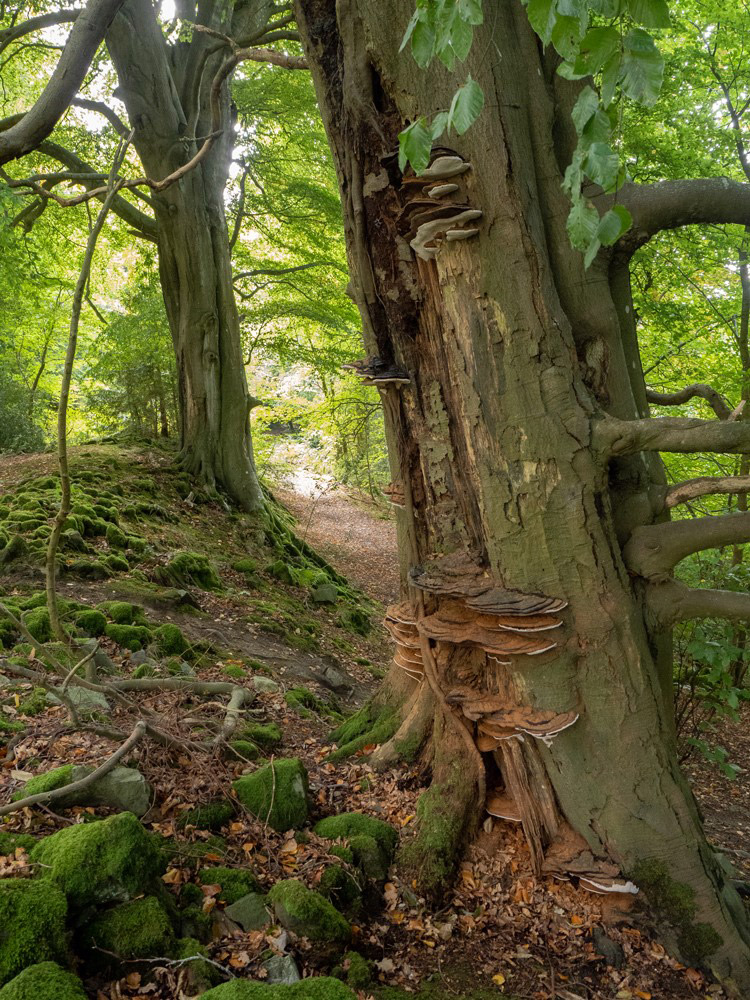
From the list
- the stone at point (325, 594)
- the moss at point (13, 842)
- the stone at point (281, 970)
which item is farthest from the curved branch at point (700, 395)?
the stone at point (325, 594)

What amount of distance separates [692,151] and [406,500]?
5.78 m

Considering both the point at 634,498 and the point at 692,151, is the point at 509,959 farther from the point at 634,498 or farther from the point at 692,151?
the point at 692,151

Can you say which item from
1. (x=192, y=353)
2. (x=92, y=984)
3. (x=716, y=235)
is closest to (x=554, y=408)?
(x=92, y=984)

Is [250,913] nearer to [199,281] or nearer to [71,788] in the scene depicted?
[71,788]

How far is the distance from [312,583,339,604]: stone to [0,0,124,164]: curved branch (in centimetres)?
655

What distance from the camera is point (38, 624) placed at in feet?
15.5

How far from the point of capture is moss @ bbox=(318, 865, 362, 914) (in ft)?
9.60

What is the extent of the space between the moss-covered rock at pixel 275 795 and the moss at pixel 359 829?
0.14 m

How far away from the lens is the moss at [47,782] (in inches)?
108

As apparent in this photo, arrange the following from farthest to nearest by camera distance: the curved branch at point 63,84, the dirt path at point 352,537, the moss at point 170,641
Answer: the dirt path at point 352,537 → the moss at point 170,641 → the curved branch at point 63,84

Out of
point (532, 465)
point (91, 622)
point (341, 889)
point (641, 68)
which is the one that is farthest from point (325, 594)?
point (641, 68)

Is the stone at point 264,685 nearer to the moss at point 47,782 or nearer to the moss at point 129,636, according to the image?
the moss at point 129,636

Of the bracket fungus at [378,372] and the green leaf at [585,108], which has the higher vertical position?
the green leaf at [585,108]

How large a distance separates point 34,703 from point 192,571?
3768 mm
